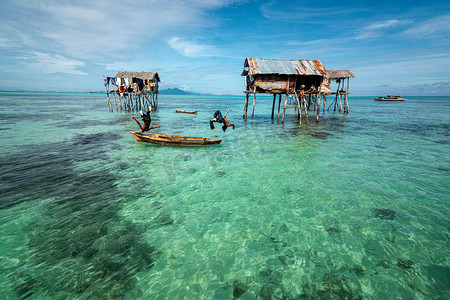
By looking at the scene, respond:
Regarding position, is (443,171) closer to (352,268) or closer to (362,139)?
(362,139)

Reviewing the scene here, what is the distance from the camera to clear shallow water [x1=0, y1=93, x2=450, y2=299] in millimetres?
3979

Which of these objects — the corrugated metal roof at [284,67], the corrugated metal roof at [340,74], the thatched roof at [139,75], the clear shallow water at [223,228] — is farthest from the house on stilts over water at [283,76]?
the thatched roof at [139,75]

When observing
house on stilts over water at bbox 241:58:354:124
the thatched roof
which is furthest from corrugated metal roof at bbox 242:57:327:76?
the thatched roof

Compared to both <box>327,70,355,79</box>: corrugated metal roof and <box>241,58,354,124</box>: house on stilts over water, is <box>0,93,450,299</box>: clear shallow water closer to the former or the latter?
<box>241,58,354,124</box>: house on stilts over water

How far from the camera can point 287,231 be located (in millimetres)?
5547

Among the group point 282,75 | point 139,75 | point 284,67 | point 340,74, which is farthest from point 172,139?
point 340,74

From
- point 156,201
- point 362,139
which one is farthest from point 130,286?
point 362,139

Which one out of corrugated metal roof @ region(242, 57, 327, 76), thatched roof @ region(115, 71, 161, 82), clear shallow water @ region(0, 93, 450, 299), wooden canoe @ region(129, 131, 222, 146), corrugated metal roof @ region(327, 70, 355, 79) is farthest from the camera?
thatched roof @ region(115, 71, 161, 82)

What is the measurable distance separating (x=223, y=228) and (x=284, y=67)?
2136 centimetres

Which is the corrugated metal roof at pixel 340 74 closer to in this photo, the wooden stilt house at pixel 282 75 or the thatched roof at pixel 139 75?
the wooden stilt house at pixel 282 75

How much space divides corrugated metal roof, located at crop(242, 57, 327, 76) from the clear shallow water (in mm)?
13805

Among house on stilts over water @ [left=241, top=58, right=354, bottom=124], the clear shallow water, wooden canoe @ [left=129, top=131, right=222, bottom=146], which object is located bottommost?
the clear shallow water

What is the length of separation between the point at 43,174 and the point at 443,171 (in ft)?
58.8

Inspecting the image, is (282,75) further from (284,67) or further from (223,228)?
(223,228)
